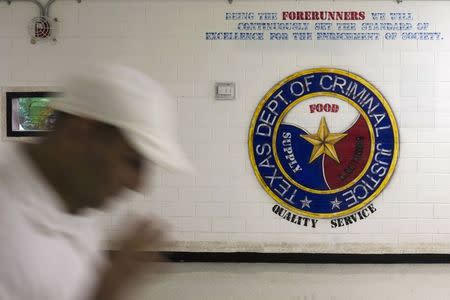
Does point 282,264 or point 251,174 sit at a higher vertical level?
point 251,174

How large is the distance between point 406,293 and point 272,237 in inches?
48.6

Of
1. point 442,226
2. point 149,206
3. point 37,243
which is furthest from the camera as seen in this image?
point 149,206

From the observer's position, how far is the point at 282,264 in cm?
449

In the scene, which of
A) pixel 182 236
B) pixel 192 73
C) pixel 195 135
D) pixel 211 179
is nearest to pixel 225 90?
pixel 192 73

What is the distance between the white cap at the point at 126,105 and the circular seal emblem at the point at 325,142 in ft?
11.0

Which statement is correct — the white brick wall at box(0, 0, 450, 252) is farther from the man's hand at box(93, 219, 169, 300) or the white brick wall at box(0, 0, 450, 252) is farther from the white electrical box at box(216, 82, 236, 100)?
the man's hand at box(93, 219, 169, 300)

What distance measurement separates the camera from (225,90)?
4465 millimetres

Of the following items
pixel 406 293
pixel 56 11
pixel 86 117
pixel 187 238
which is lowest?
pixel 406 293

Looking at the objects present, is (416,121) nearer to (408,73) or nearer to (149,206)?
(408,73)

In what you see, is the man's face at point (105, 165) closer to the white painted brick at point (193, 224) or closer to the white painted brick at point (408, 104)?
the white painted brick at point (193, 224)

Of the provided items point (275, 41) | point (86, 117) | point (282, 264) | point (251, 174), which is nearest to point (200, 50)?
point (275, 41)

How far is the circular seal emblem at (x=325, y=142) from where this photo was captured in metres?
4.45

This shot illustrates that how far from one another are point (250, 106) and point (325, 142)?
705 mm

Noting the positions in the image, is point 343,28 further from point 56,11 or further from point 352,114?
point 56,11
